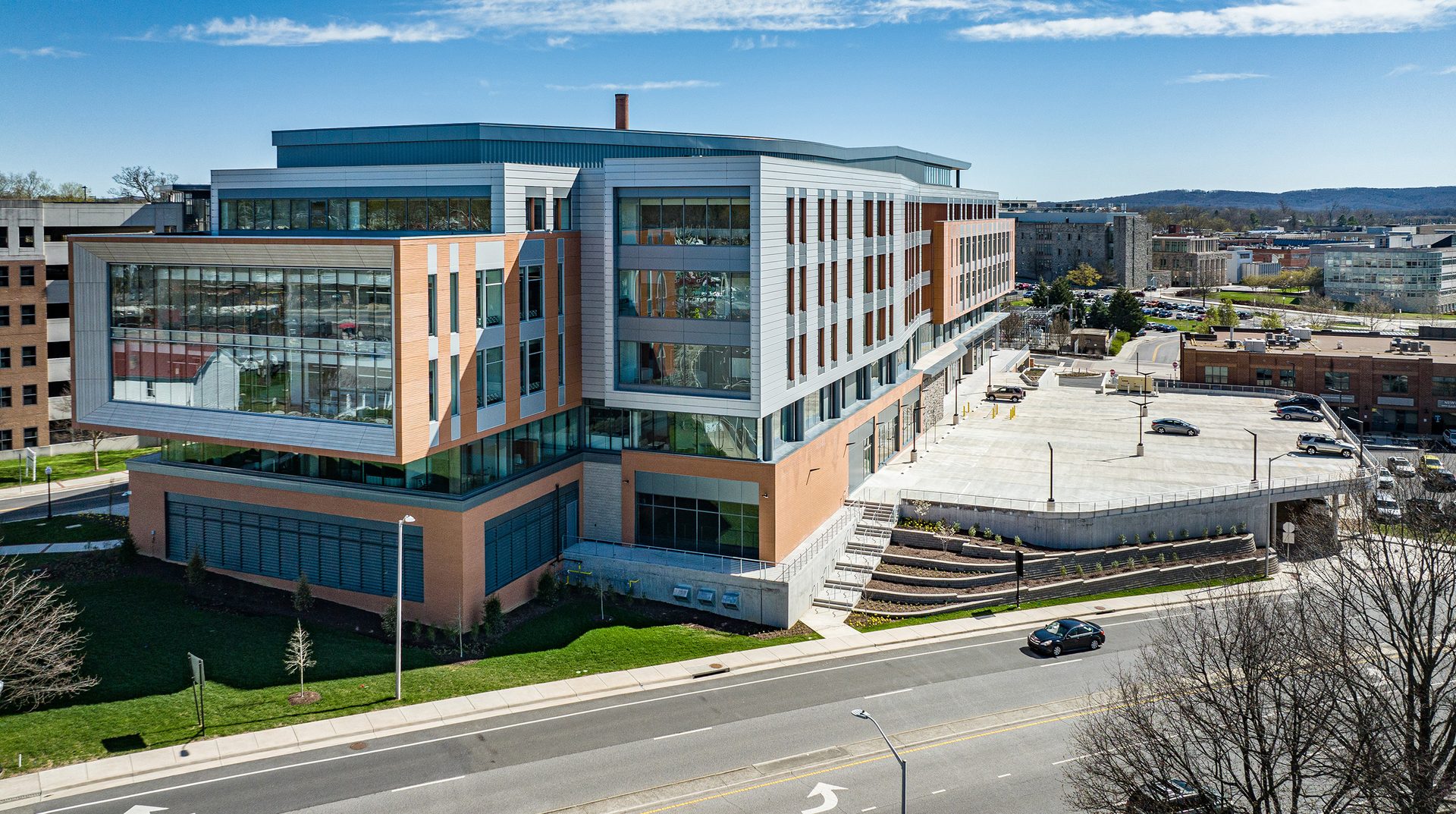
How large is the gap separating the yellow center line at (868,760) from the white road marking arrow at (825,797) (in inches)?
33.6

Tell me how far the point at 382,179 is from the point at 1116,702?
38.4 m

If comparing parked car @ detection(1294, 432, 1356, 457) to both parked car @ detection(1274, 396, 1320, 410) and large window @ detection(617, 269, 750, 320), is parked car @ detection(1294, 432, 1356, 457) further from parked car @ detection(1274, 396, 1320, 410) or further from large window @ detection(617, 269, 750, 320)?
large window @ detection(617, 269, 750, 320)

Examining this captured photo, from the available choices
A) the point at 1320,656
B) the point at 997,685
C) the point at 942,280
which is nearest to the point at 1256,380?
the point at 942,280

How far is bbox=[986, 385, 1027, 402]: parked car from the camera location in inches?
3782

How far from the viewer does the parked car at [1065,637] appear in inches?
1880

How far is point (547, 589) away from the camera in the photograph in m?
50.2

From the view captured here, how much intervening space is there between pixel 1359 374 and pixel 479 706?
88.8 m

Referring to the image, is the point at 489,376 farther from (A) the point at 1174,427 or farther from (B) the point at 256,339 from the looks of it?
(A) the point at 1174,427

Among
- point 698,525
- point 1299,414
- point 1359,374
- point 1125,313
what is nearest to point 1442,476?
point 1299,414

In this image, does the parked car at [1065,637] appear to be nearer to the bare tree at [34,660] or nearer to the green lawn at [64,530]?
the bare tree at [34,660]

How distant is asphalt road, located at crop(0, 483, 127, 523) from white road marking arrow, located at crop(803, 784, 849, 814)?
47.7m

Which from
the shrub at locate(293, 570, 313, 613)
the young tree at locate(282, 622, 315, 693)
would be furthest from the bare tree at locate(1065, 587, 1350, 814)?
the shrub at locate(293, 570, 313, 613)

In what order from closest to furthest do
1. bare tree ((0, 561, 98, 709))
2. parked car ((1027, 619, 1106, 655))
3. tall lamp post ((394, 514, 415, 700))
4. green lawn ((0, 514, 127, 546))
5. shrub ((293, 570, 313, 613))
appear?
bare tree ((0, 561, 98, 709)) → tall lamp post ((394, 514, 415, 700)) → shrub ((293, 570, 313, 613)) → parked car ((1027, 619, 1106, 655)) → green lawn ((0, 514, 127, 546))

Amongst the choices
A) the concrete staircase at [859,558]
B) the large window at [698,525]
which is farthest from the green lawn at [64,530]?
the concrete staircase at [859,558]
